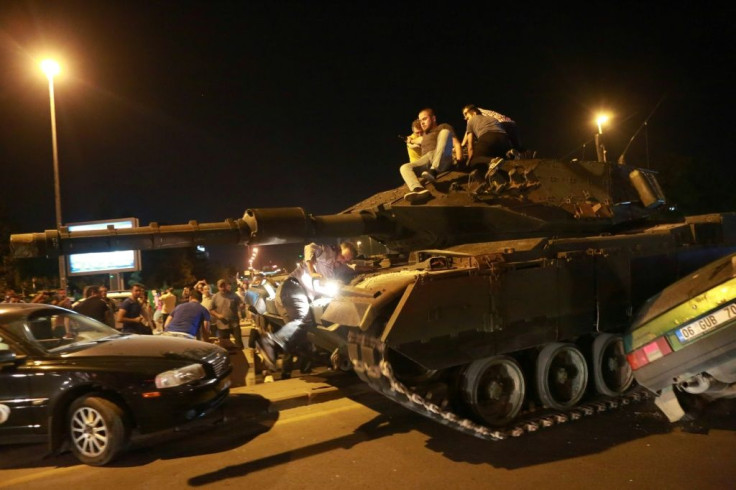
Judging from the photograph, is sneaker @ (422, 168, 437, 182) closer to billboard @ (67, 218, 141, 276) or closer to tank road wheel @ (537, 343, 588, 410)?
tank road wheel @ (537, 343, 588, 410)

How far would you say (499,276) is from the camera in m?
5.81

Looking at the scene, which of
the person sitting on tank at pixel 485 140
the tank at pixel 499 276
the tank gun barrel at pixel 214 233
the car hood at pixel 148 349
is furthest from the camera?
the person sitting on tank at pixel 485 140

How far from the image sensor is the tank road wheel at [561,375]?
249 inches

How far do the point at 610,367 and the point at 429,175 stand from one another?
11.2 feet

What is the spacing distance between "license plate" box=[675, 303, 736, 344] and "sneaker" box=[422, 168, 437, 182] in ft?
11.4

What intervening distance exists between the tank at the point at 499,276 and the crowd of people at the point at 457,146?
206mm

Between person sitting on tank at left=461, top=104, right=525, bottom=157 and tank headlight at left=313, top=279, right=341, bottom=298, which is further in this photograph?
person sitting on tank at left=461, top=104, right=525, bottom=157

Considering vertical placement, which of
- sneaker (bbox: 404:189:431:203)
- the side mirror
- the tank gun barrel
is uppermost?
sneaker (bbox: 404:189:431:203)

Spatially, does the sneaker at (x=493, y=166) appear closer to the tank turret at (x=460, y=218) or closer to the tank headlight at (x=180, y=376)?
the tank turret at (x=460, y=218)

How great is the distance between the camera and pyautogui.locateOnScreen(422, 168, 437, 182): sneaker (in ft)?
24.7

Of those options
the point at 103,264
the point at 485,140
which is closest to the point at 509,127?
the point at 485,140

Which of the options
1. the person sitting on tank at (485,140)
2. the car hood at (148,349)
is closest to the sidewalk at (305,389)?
the car hood at (148,349)

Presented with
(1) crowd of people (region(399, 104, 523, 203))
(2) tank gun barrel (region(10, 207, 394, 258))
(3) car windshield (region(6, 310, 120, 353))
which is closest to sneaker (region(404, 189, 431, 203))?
(1) crowd of people (region(399, 104, 523, 203))

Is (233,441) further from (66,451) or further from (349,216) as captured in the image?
(349,216)
